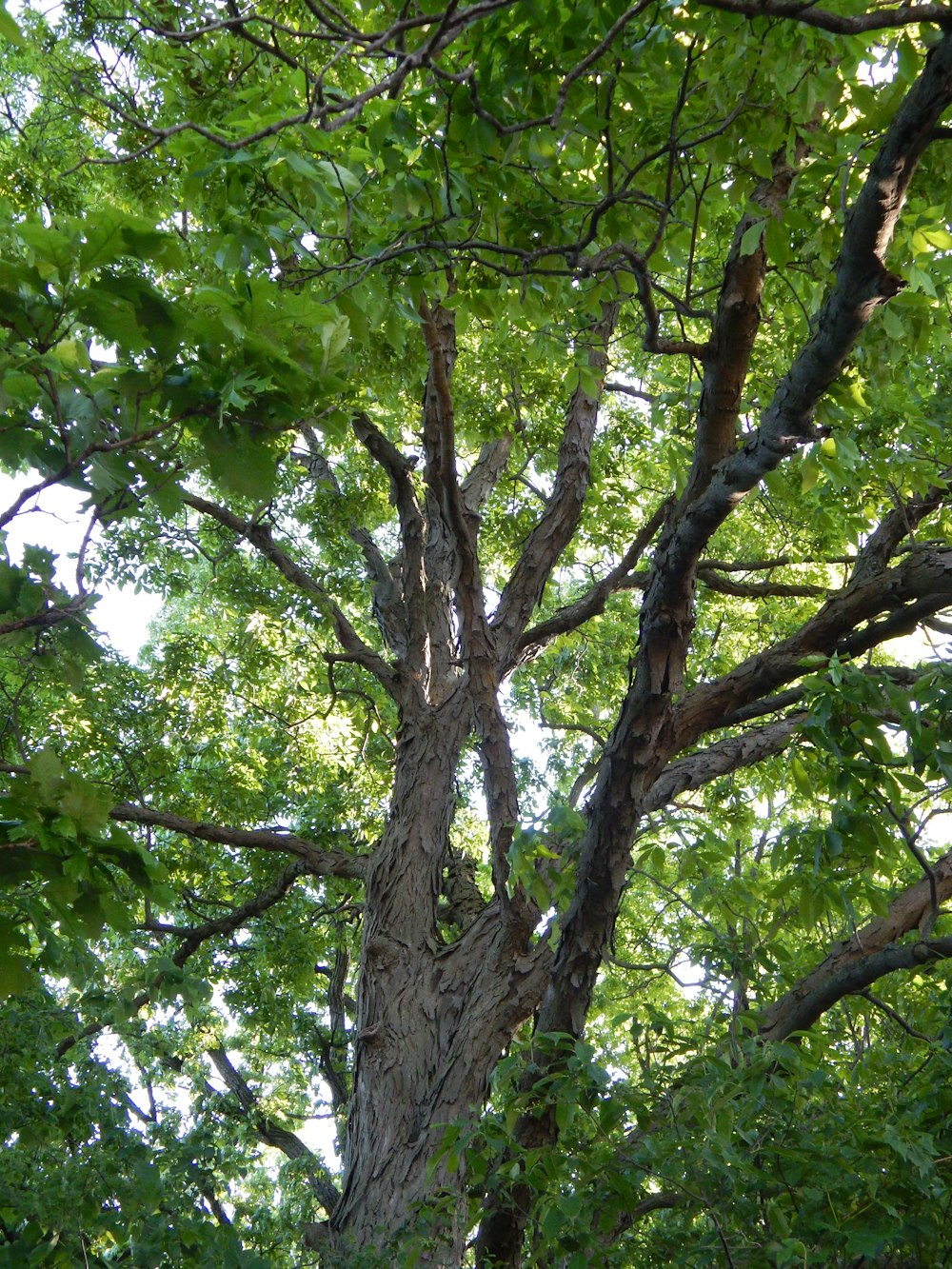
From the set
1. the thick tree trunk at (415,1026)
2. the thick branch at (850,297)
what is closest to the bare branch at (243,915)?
the thick tree trunk at (415,1026)

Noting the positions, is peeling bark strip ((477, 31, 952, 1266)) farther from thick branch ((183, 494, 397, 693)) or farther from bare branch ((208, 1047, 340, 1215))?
thick branch ((183, 494, 397, 693))

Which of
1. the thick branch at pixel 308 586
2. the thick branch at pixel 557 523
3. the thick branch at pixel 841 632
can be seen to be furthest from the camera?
the thick branch at pixel 308 586

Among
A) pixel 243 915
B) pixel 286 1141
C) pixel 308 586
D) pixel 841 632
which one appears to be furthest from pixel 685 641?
pixel 286 1141

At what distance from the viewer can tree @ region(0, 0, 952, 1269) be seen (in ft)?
6.69

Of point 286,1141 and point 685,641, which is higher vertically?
point 685,641

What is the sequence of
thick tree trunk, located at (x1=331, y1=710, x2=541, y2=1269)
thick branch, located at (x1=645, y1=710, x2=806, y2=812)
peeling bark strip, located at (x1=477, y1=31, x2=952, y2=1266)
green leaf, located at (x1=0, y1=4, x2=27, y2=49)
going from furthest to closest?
1. thick branch, located at (x1=645, y1=710, x2=806, y2=812)
2. thick tree trunk, located at (x1=331, y1=710, x2=541, y2=1269)
3. peeling bark strip, located at (x1=477, y1=31, x2=952, y2=1266)
4. green leaf, located at (x1=0, y1=4, x2=27, y2=49)

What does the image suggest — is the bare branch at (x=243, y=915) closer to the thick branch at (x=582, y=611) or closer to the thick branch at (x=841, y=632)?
the thick branch at (x=582, y=611)

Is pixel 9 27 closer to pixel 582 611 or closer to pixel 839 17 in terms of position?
pixel 839 17

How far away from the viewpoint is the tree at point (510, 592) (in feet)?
6.69

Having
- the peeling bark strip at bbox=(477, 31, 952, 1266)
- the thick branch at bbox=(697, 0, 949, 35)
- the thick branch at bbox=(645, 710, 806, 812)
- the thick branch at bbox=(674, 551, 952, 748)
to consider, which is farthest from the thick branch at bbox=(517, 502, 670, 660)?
the thick branch at bbox=(697, 0, 949, 35)

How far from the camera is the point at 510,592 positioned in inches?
247

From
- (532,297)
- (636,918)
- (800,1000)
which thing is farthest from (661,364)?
(636,918)

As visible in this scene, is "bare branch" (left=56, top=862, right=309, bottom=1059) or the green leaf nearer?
the green leaf

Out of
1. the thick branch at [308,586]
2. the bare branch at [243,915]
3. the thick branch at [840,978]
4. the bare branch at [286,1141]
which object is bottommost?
the bare branch at [286,1141]
